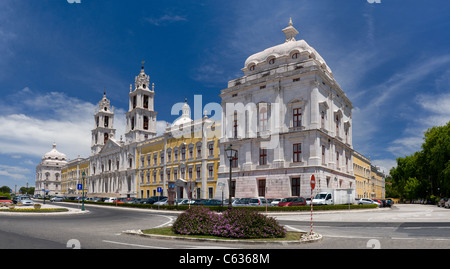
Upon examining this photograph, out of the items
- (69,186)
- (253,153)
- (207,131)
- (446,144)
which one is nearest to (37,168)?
(69,186)

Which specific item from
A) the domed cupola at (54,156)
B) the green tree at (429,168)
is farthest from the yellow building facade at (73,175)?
the green tree at (429,168)

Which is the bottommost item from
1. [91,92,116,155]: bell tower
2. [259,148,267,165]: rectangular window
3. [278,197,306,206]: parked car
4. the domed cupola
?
[278,197,306,206]: parked car

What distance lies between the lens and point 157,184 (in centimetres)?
7000

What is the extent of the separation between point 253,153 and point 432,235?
34036 mm

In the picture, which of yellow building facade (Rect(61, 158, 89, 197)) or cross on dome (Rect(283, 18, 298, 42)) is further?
yellow building facade (Rect(61, 158, 89, 197))

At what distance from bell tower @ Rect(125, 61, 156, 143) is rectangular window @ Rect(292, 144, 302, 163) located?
46613 millimetres

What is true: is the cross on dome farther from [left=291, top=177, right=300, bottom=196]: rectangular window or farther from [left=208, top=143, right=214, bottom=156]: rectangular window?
[left=291, top=177, right=300, bottom=196]: rectangular window

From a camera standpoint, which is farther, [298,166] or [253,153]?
[253,153]

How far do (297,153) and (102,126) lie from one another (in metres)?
76.2

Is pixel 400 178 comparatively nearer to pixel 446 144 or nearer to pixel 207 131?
pixel 446 144

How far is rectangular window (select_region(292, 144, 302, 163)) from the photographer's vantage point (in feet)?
146

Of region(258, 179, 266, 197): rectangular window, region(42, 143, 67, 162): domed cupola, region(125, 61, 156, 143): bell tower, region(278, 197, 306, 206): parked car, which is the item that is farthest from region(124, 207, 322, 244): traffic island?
region(42, 143, 67, 162): domed cupola

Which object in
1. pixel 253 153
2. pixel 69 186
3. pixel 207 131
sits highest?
pixel 207 131

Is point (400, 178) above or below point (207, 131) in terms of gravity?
below
